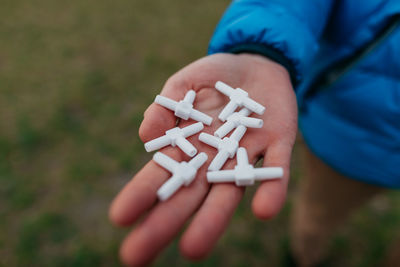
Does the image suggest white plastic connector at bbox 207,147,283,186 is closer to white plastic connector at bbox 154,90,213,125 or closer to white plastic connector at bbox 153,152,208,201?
white plastic connector at bbox 153,152,208,201

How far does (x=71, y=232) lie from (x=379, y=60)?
4.48 m

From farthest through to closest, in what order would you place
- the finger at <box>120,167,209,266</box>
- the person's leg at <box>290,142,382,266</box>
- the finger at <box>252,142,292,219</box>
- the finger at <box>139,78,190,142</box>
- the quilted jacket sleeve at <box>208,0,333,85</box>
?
the person's leg at <box>290,142,382,266</box>
the quilted jacket sleeve at <box>208,0,333,85</box>
the finger at <box>139,78,190,142</box>
the finger at <box>252,142,292,219</box>
the finger at <box>120,167,209,266</box>

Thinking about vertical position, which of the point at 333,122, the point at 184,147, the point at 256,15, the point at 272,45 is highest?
the point at 256,15

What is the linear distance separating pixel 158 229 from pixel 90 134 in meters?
4.27

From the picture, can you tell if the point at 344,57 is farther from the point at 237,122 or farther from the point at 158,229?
the point at 158,229

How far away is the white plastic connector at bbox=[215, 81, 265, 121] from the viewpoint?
9.71 ft

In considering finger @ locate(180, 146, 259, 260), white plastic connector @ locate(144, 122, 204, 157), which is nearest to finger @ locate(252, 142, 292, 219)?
finger @ locate(180, 146, 259, 260)

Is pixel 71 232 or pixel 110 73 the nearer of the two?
pixel 71 232

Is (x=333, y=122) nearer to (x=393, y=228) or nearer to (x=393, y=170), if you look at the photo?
(x=393, y=170)

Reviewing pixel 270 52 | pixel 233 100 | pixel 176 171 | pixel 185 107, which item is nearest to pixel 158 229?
pixel 176 171

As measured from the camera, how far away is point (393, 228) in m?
5.18

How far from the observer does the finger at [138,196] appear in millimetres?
2048

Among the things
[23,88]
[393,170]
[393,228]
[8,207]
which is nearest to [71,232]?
[8,207]

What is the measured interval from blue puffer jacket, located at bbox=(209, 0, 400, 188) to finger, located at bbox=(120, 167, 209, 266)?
156cm
